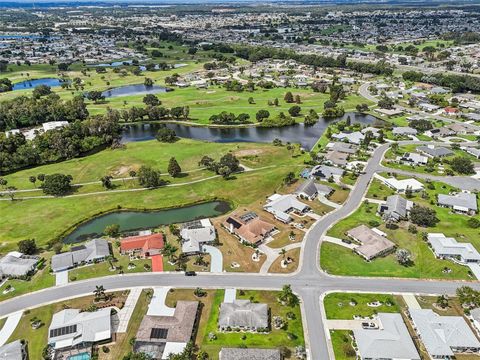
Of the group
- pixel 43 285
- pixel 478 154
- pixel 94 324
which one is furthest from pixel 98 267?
pixel 478 154

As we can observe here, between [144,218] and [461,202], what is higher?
[461,202]

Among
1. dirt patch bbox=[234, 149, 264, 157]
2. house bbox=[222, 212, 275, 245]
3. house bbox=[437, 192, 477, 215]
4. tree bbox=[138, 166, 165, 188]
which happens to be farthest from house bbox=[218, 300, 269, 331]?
dirt patch bbox=[234, 149, 264, 157]

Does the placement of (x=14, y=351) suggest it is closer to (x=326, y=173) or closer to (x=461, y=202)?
(x=326, y=173)

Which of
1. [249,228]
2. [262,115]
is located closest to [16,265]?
[249,228]

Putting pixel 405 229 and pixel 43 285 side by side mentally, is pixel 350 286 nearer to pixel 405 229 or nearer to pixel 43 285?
pixel 405 229

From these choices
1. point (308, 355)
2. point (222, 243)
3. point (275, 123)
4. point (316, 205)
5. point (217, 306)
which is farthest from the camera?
point (275, 123)

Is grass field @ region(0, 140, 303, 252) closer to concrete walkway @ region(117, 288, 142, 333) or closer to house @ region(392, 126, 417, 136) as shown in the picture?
concrete walkway @ region(117, 288, 142, 333)

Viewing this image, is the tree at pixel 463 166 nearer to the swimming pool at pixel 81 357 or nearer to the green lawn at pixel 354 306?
the green lawn at pixel 354 306
